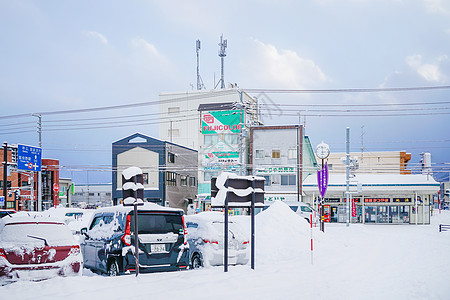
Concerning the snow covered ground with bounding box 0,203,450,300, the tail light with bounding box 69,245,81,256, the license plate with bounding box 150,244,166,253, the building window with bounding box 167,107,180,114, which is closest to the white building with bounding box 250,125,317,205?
the building window with bounding box 167,107,180,114

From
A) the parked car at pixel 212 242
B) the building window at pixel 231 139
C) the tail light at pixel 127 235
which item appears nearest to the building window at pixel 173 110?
the building window at pixel 231 139

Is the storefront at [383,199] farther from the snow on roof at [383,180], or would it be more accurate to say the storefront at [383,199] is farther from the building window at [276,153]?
the building window at [276,153]

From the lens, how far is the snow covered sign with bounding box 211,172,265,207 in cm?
1176

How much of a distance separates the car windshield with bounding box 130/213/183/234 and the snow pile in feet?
13.4

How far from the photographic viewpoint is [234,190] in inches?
468

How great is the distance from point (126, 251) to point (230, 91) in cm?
6354

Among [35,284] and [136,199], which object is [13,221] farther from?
[136,199]

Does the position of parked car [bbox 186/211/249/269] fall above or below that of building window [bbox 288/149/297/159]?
below

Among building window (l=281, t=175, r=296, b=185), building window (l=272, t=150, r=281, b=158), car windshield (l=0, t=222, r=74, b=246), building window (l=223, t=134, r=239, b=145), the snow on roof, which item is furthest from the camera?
building window (l=223, t=134, r=239, b=145)

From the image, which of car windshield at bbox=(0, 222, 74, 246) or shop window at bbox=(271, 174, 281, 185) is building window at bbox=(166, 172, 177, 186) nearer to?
shop window at bbox=(271, 174, 281, 185)

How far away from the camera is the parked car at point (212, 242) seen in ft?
42.2

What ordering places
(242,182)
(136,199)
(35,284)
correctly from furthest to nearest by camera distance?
(242,182) → (136,199) → (35,284)

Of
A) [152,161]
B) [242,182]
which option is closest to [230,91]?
[152,161]

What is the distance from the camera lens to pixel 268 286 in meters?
9.92
